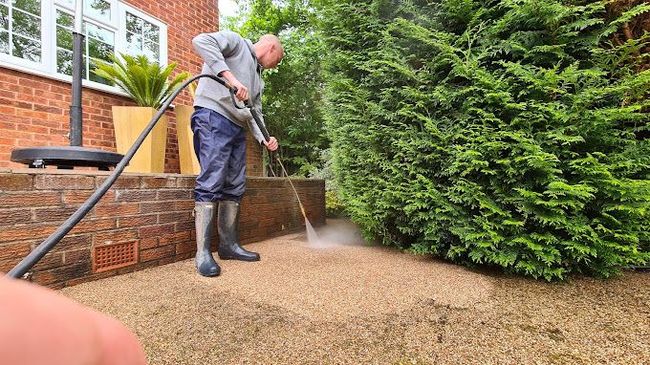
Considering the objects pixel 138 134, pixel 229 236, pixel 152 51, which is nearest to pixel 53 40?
pixel 152 51

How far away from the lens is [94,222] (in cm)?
177

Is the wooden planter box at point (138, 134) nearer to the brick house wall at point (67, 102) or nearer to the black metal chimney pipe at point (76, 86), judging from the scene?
the brick house wall at point (67, 102)

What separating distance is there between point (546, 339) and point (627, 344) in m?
0.25

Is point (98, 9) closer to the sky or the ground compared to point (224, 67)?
closer to the sky

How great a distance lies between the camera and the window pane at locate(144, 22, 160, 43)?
4484 mm

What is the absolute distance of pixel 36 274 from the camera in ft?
5.07

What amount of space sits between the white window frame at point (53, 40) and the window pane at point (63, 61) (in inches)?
4.1

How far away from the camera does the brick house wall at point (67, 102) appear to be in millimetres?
3111

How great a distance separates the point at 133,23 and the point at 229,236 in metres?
3.61

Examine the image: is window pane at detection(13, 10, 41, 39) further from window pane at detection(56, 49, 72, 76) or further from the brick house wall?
the brick house wall

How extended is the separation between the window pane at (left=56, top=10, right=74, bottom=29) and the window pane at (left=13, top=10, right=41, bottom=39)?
0.69ft

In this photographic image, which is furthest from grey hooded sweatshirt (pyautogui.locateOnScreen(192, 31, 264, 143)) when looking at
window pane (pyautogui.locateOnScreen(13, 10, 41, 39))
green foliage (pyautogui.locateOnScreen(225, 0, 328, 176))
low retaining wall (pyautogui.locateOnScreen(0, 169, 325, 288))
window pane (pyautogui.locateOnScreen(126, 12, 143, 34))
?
green foliage (pyautogui.locateOnScreen(225, 0, 328, 176))

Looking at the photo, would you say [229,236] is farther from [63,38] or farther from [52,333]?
[63,38]

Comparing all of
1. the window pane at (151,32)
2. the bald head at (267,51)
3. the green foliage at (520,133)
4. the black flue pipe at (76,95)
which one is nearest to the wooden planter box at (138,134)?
the black flue pipe at (76,95)
